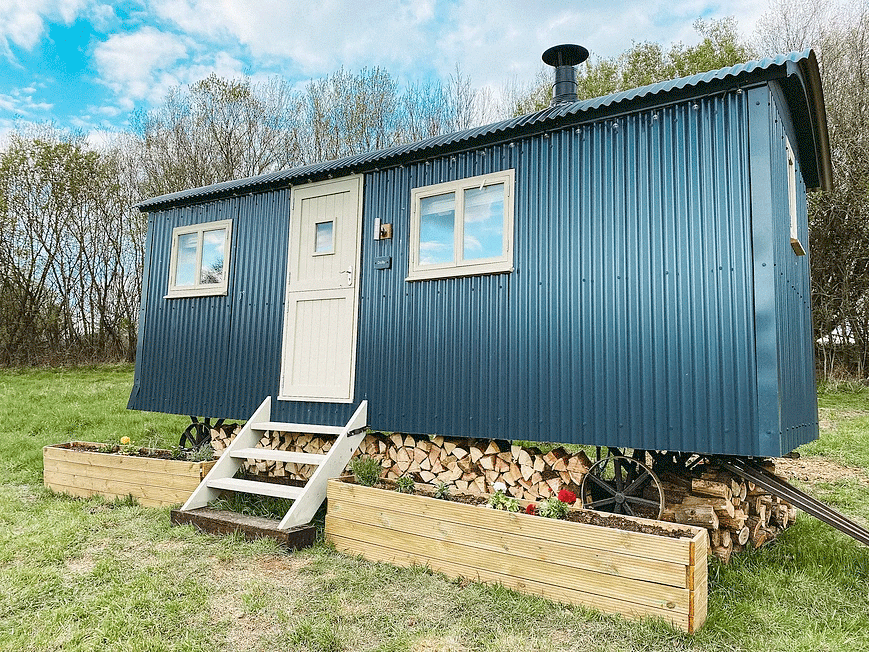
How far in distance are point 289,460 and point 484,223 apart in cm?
259

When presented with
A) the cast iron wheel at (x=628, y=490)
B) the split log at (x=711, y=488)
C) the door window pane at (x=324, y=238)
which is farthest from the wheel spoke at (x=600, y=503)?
the door window pane at (x=324, y=238)

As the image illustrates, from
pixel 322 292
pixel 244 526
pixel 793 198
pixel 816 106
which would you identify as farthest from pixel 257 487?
pixel 816 106

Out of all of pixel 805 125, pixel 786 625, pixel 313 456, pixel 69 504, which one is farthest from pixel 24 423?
pixel 805 125

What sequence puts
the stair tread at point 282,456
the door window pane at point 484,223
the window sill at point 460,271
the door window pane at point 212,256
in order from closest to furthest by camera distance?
the window sill at point 460,271, the door window pane at point 484,223, the stair tread at point 282,456, the door window pane at point 212,256

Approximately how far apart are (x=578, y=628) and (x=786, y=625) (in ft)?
3.68

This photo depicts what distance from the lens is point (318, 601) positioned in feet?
11.6

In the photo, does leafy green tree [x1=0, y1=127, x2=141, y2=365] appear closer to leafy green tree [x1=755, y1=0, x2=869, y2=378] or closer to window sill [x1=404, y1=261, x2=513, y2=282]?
window sill [x1=404, y1=261, x2=513, y2=282]

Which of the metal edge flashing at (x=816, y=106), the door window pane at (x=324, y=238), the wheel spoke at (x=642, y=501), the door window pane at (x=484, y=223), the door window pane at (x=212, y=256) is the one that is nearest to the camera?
the metal edge flashing at (x=816, y=106)

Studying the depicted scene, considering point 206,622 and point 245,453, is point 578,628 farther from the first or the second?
point 245,453

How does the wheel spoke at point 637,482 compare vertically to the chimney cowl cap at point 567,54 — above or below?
below

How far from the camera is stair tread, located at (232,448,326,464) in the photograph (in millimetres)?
5082

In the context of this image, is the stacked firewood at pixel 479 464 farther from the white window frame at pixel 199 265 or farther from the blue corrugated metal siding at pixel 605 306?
the white window frame at pixel 199 265

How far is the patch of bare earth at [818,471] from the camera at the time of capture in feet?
21.8

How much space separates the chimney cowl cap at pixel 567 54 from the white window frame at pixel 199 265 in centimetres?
380
